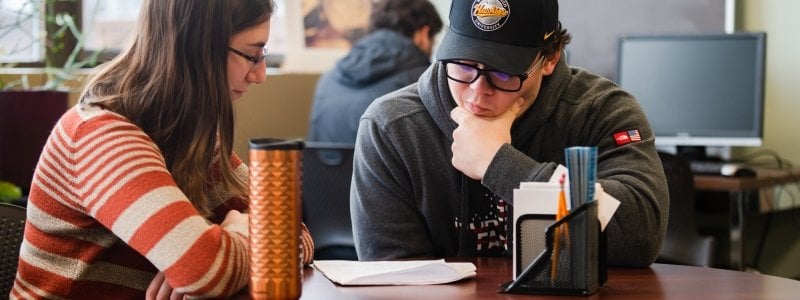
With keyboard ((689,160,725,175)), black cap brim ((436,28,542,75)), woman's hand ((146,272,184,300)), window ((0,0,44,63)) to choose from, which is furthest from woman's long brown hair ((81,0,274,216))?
keyboard ((689,160,725,175))

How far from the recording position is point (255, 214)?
4.40ft

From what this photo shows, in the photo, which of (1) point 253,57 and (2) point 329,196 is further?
(2) point 329,196

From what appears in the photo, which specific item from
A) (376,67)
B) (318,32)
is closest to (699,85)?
(376,67)

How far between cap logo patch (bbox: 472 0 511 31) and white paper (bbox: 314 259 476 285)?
0.42 metres

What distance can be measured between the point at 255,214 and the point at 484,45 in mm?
629

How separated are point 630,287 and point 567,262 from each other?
138 mm

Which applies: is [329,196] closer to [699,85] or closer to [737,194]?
[737,194]

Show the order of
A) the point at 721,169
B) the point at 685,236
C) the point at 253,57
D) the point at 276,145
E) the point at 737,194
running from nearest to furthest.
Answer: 1. the point at 276,145
2. the point at 253,57
3. the point at 685,236
4. the point at 737,194
5. the point at 721,169

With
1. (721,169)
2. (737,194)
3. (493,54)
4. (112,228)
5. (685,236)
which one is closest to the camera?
(112,228)

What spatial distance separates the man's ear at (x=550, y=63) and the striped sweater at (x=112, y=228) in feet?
2.30

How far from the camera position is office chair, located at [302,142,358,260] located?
10.8 feet

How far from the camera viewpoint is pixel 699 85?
12.8 feet

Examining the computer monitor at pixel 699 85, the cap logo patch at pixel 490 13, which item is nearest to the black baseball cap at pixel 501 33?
the cap logo patch at pixel 490 13

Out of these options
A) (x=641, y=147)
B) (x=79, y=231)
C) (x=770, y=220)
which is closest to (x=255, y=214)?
(x=79, y=231)
